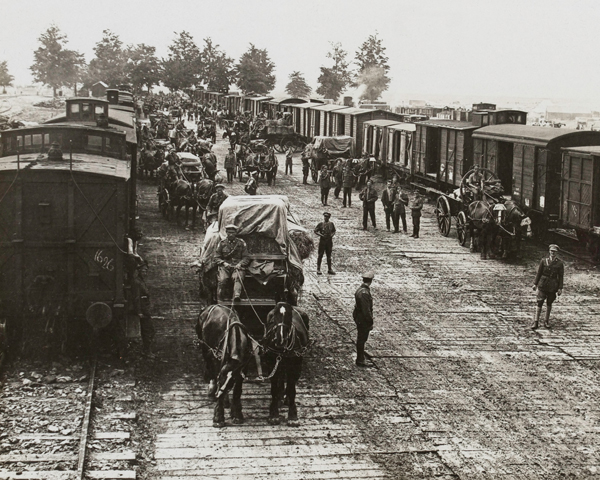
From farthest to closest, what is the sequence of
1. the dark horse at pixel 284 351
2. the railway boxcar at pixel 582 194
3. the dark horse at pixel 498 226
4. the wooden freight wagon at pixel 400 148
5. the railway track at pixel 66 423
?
the wooden freight wagon at pixel 400 148, the dark horse at pixel 498 226, the railway boxcar at pixel 582 194, the dark horse at pixel 284 351, the railway track at pixel 66 423

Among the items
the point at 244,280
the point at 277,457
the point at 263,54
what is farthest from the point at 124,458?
the point at 263,54

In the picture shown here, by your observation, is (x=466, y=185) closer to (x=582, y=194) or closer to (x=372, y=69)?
(x=582, y=194)

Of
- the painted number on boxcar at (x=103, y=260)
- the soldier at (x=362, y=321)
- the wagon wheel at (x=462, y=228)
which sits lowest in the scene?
the soldier at (x=362, y=321)

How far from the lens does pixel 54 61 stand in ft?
314

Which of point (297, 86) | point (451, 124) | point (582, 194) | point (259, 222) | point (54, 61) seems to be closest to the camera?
point (259, 222)

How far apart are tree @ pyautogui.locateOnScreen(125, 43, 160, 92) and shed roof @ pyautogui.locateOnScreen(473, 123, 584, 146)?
86724 mm

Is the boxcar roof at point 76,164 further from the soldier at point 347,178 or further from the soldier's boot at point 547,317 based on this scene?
the soldier at point 347,178

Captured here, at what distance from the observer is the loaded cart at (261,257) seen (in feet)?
41.6

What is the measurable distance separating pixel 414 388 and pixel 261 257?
3.15 meters

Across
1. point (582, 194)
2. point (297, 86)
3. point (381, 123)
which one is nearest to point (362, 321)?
point (582, 194)

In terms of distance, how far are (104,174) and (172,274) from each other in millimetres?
7100

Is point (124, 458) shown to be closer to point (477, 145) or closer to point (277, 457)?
point (277, 457)

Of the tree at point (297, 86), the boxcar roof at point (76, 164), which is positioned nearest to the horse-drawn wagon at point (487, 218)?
the boxcar roof at point (76, 164)

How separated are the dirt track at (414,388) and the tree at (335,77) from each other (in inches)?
3366
